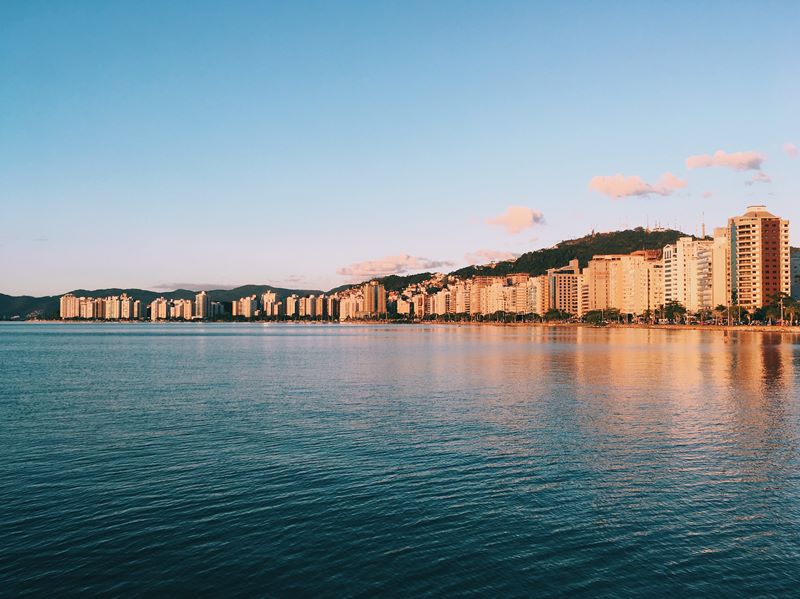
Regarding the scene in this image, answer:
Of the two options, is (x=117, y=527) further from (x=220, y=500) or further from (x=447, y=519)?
(x=447, y=519)

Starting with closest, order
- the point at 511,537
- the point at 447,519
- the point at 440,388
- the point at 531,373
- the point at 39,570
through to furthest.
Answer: the point at 39,570 → the point at 511,537 → the point at 447,519 → the point at 440,388 → the point at 531,373

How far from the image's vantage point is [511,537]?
17250 mm

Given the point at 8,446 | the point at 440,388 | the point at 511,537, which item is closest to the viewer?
the point at 511,537

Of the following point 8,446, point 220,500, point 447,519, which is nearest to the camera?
point 447,519

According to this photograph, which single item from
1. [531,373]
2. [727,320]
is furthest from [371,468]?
[727,320]

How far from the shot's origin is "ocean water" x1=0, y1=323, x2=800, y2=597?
49.3 ft

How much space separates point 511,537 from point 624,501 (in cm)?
489

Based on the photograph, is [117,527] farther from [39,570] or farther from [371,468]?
[371,468]

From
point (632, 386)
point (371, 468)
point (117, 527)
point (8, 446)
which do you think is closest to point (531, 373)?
point (632, 386)

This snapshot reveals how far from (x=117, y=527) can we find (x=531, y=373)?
48.6m

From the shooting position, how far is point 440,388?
4934cm

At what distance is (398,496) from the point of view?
20.4 meters

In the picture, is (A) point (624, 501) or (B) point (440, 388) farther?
(B) point (440, 388)

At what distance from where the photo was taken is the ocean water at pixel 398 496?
49.3 ft
